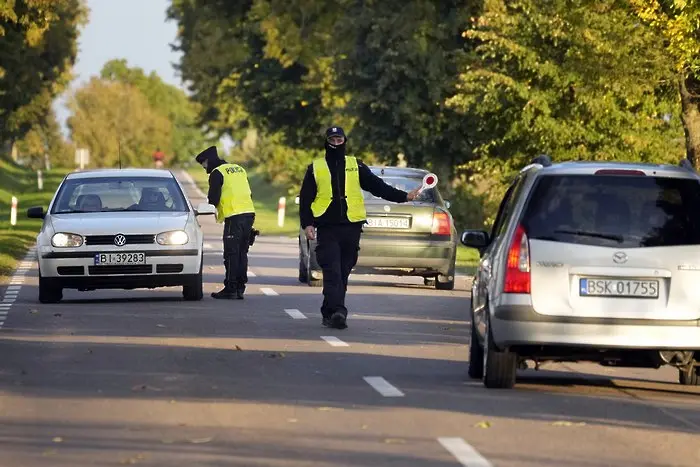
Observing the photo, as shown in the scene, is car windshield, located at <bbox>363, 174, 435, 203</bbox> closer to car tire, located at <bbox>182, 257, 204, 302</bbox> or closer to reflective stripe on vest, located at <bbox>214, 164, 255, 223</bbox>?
reflective stripe on vest, located at <bbox>214, 164, 255, 223</bbox>

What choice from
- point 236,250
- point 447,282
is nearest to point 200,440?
point 236,250

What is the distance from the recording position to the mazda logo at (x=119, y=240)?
2055 cm

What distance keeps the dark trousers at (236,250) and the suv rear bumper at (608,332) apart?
10.1m

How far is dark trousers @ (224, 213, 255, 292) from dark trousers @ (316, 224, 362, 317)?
4142mm

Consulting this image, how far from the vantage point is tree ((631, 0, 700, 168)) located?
23.7 metres

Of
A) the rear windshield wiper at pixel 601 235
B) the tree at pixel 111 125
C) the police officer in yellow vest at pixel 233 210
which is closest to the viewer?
the rear windshield wiper at pixel 601 235

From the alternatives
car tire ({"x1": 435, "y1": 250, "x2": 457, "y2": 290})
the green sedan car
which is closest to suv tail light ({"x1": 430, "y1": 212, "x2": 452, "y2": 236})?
the green sedan car

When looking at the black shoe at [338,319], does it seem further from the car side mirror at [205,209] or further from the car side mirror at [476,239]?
the car side mirror at [205,209]

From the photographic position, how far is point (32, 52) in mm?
54656

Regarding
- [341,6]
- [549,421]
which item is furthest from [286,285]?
[341,6]

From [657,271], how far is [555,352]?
85 centimetres

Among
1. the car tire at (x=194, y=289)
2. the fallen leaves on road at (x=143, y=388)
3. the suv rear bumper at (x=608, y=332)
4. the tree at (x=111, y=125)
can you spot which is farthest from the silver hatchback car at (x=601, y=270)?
the tree at (x=111, y=125)

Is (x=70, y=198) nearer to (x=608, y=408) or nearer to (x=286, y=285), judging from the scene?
(x=286, y=285)

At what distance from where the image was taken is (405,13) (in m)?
44.3
